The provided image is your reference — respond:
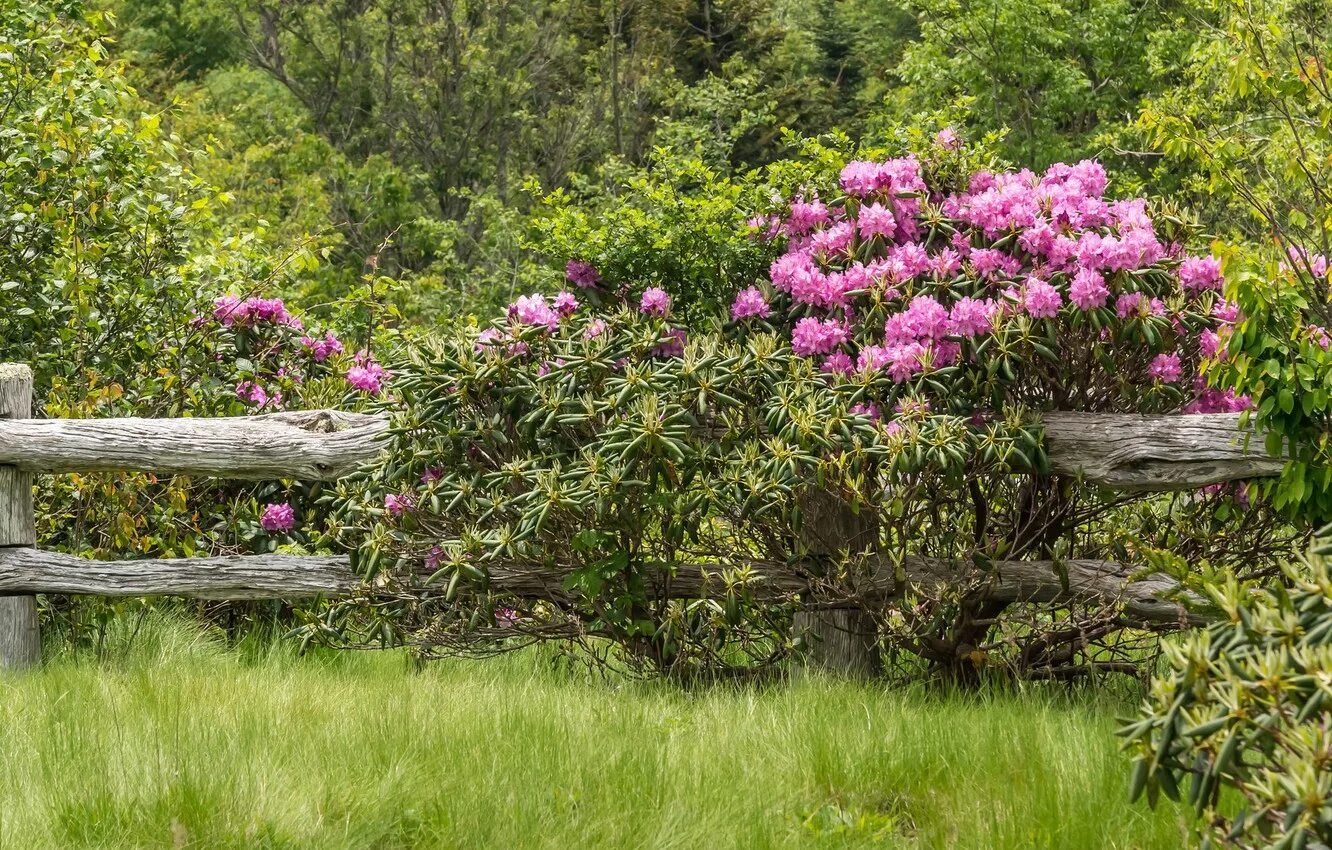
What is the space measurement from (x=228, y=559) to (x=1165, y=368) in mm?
3657

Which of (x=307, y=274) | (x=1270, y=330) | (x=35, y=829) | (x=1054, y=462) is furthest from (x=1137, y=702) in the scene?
(x=307, y=274)

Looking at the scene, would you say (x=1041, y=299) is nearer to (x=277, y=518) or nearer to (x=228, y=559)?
Result: (x=228, y=559)

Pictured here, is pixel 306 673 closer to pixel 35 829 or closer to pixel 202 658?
pixel 202 658

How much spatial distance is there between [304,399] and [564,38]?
A: 13467mm

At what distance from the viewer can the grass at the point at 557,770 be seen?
309 centimetres

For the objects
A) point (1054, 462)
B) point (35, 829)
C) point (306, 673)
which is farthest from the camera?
point (306, 673)

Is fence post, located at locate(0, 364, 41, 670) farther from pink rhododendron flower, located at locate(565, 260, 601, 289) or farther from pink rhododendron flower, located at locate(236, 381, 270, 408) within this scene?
pink rhododendron flower, located at locate(565, 260, 601, 289)

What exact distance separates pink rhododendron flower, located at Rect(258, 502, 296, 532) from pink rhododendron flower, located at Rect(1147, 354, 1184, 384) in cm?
393

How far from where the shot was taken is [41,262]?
21.3 ft

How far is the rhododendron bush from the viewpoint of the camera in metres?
4.46

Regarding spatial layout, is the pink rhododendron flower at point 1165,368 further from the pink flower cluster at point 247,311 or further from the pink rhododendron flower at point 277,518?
the pink flower cluster at point 247,311

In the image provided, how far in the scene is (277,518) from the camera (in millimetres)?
6426

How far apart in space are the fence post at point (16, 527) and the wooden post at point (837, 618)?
309cm

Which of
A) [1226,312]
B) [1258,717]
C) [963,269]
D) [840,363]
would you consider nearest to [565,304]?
[840,363]
